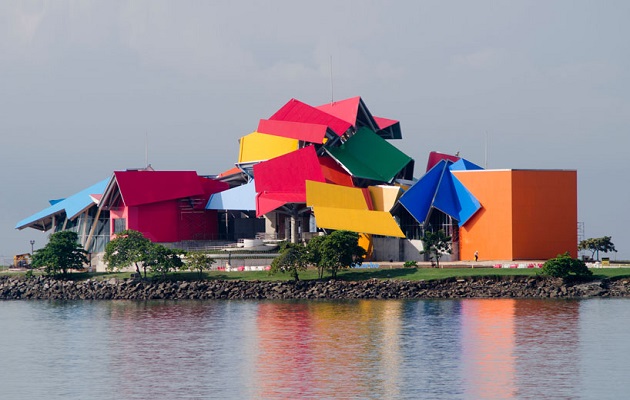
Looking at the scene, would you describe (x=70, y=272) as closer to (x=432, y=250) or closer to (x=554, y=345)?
(x=432, y=250)

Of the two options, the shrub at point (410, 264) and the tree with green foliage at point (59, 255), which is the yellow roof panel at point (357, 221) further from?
the tree with green foliage at point (59, 255)

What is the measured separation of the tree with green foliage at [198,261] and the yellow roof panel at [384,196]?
16233 mm

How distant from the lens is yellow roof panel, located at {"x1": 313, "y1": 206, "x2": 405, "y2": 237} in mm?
93938

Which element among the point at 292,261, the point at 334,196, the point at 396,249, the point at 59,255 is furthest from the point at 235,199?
the point at 292,261

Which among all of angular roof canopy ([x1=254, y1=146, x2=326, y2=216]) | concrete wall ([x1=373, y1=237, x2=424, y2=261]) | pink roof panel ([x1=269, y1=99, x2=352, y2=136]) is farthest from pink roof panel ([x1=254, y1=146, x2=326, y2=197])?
concrete wall ([x1=373, y1=237, x2=424, y2=261])

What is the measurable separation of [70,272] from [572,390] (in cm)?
6231

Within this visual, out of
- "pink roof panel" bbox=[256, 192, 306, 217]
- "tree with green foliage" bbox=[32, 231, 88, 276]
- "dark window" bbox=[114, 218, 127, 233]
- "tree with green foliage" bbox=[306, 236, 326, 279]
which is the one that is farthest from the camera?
"dark window" bbox=[114, 218, 127, 233]

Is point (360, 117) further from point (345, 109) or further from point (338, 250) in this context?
point (338, 250)

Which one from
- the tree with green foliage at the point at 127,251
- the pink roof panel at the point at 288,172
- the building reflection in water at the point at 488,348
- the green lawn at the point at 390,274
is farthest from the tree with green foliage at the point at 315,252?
the pink roof panel at the point at 288,172

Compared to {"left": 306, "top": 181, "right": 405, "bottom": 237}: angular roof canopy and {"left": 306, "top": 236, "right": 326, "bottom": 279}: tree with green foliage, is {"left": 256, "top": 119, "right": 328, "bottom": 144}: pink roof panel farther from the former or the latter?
{"left": 306, "top": 236, "right": 326, "bottom": 279}: tree with green foliage

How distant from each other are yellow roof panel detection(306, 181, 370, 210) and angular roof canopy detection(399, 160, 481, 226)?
3.98 m

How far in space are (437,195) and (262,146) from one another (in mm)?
20775

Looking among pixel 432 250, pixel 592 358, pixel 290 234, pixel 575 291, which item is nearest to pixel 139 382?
pixel 592 358

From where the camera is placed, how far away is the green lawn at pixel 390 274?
8369 cm
